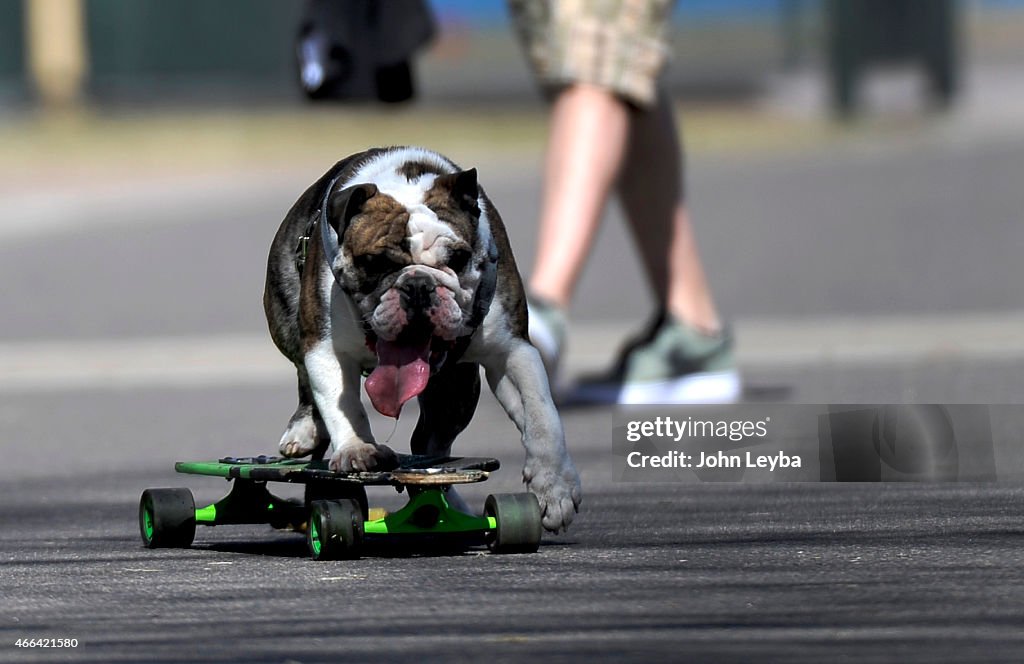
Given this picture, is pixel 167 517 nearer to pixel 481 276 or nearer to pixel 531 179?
pixel 481 276

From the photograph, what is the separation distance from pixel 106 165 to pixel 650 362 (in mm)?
12283

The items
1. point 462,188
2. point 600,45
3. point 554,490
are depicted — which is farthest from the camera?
point 600,45

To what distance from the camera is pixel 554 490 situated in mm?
→ 3727

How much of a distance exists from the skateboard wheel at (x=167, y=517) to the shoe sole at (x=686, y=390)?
2.27 m

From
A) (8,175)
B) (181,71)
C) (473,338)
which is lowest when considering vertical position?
(473,338)

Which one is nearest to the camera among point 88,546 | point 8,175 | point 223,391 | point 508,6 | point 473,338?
point 473,338

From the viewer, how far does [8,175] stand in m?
16.8

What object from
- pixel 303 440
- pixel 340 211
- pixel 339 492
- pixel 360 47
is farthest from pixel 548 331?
pixel 340 211

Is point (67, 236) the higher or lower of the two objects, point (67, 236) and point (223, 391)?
the higher

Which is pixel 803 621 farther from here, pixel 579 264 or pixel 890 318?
pixel 890 318

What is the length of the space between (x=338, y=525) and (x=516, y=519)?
30cm

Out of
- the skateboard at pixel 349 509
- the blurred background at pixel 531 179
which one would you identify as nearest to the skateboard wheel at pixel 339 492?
the skateboard at pixel 349 509

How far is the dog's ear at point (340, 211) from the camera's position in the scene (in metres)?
3.53

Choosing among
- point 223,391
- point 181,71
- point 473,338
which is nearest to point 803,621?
point 473,338
